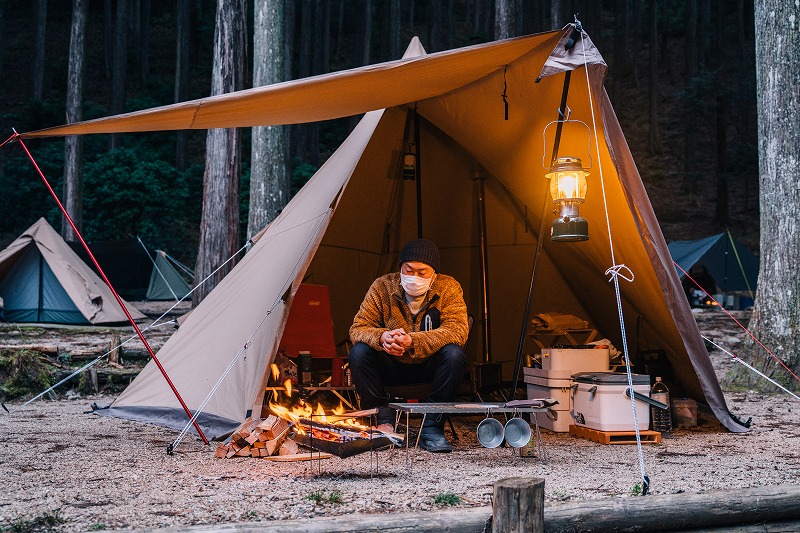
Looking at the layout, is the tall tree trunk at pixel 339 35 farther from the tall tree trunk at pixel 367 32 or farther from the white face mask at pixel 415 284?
the white face mask at pixel 415 284

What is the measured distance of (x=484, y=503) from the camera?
Answer: 2.83m

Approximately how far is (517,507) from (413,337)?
1.96 m

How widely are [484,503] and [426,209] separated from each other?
11.2 feet

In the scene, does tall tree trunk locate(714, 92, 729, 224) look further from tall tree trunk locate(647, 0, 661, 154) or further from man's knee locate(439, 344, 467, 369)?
man's knee locate(439, 344, 467, 369)

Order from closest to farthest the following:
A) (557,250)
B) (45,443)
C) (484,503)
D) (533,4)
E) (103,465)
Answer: (484,503) < (103,465) < (45,443) < (557,250) < (533,4)

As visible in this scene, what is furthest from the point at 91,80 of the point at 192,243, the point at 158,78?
the point at 192,243

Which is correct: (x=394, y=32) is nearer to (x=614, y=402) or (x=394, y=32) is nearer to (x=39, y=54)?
(x=39, y=54)

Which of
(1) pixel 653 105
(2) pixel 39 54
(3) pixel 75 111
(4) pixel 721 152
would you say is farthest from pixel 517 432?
(2) pixel 39 54

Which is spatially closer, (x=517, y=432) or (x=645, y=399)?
(x=517, y=432)

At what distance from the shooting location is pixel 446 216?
6.05 m

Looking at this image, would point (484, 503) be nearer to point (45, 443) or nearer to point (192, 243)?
point (45, 443)

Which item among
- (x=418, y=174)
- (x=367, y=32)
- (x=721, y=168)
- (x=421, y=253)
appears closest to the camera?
(x=421, y=253)

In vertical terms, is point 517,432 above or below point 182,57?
below

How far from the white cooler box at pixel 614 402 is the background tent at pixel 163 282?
11895mm
